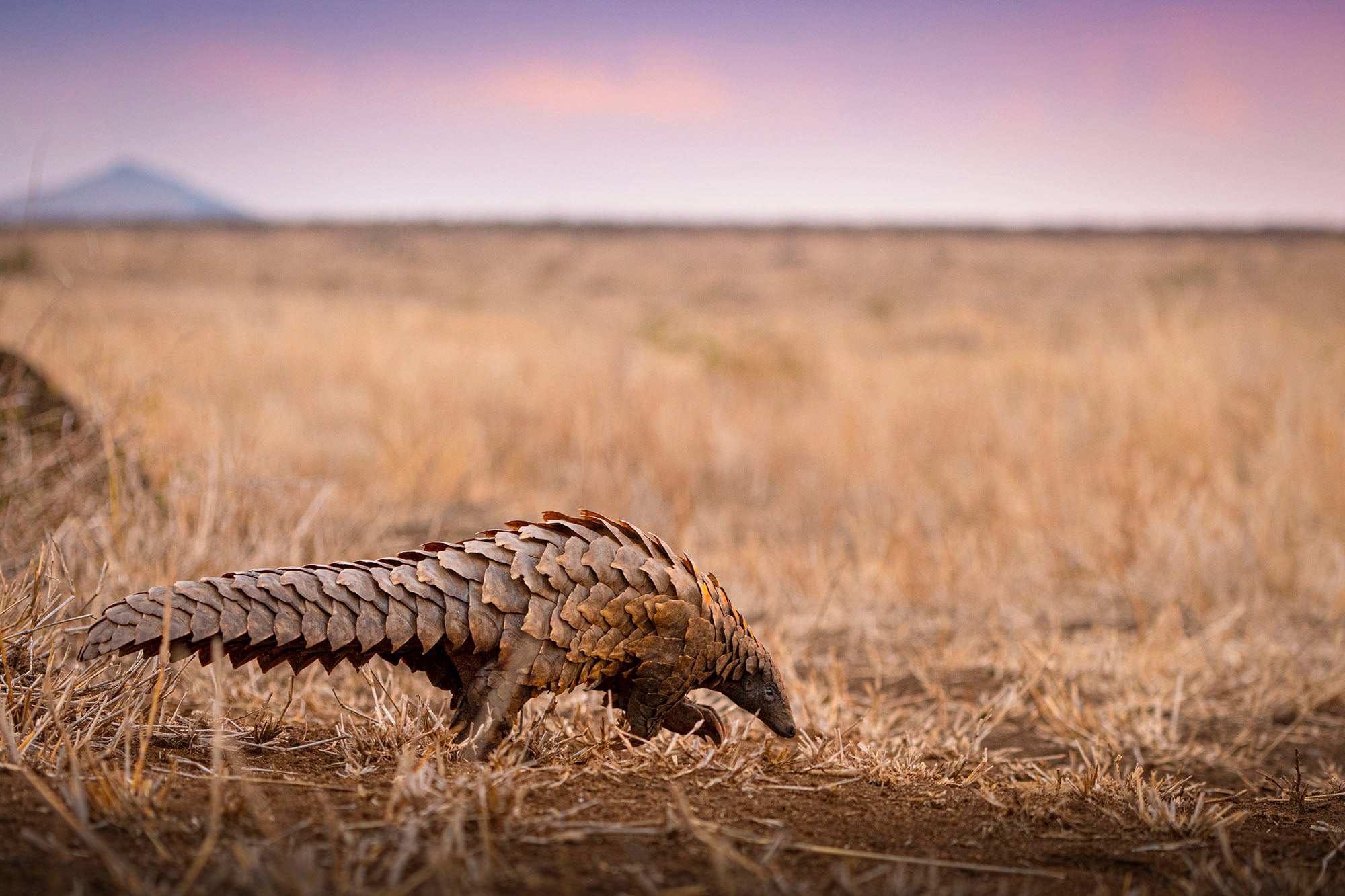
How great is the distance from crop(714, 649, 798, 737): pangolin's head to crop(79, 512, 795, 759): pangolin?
0.09m

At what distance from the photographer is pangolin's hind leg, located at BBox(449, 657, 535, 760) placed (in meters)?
1.63

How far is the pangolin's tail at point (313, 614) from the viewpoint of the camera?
1398 millimetres

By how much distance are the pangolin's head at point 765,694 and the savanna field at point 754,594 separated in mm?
84

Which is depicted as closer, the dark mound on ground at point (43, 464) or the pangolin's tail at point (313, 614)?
the pangolin's tail at point (313, 614)

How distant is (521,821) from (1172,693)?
2.61 meters

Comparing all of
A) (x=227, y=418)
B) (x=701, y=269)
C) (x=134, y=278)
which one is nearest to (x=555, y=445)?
(x=227, y=418)

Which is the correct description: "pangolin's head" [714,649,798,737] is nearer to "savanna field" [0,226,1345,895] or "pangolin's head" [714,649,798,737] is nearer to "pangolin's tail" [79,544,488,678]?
"savanna field" [0,226,1345,895]

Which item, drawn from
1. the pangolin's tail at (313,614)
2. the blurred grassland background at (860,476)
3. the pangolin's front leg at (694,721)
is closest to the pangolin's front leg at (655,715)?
the pangolin's front leg at (694,721)

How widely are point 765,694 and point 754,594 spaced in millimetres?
2268

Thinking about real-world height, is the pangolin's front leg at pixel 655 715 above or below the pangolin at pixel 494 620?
below

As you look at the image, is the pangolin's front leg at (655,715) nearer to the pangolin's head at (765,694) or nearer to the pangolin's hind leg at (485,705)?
the pangolin's head at (765,694)

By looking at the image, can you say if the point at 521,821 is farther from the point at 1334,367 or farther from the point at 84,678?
the point at 1334,367

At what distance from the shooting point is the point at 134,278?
3055 cm

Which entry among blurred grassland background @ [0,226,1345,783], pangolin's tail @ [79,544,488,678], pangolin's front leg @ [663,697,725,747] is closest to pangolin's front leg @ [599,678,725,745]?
pangolin's front leg @ [663,697,725,747]
